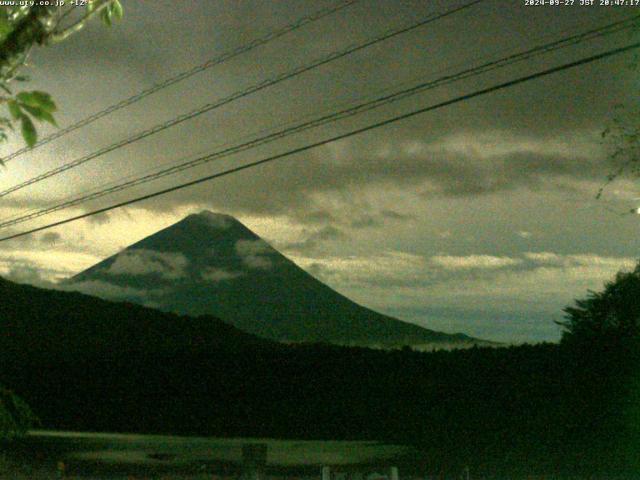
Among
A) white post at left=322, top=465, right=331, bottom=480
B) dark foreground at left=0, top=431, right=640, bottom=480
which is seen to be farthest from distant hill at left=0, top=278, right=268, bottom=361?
white post at left=322, top=465, right=331, bottom=480

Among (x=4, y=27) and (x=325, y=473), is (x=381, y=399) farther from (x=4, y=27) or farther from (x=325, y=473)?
(x=4, y=27)

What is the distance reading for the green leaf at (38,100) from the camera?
2807 millimetres

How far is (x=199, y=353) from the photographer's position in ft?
135

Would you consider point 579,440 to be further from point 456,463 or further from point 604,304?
point 604,304

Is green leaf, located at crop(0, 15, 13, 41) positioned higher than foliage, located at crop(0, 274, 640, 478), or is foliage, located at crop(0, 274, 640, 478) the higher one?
green leaf, located at crop(0, 15, 13, 41)

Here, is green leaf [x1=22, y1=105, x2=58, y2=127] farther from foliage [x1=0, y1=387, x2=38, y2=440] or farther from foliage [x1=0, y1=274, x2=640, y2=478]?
foliage [x1=0, y1=274, x2=640, y2=478]

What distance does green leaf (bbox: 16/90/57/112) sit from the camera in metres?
2.81

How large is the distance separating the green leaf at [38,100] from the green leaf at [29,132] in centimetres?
6

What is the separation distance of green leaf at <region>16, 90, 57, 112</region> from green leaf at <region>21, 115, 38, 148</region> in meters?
0.06

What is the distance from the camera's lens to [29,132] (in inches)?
110

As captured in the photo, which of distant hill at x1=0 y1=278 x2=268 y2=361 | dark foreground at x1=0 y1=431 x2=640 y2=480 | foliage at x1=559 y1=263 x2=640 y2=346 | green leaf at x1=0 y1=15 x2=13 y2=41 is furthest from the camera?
distant hill at x1=0 y1=278 x2=268 y2=361

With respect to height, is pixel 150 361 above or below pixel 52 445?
above

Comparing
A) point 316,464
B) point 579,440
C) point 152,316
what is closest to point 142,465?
point 316,464

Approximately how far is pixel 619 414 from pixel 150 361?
81.4 ft
